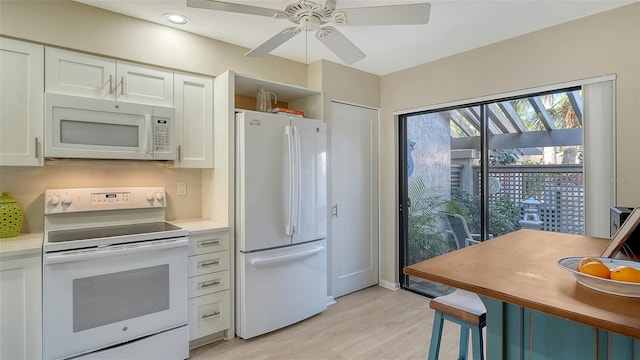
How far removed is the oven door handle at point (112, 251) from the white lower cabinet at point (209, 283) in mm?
170

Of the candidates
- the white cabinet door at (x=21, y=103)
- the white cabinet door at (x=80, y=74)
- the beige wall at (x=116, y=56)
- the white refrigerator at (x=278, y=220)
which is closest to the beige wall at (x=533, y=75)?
the beige wall at (x=116, y=56)

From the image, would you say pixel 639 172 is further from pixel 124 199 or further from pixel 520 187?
pixel 124 199

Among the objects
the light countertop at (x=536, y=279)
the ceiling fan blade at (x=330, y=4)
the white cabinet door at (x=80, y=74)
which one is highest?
the ceiling fan blade at (x=330, y=4)

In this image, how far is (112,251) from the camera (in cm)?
212

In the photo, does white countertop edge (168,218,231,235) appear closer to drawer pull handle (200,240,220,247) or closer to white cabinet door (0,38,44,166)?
drawer pull handle (200,240,220,247)

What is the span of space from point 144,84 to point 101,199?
946 mm

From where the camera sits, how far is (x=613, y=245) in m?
1.29

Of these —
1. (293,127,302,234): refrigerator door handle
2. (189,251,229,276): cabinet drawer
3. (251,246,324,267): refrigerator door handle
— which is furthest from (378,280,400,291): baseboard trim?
(189,251,229,276): cabinet drawer

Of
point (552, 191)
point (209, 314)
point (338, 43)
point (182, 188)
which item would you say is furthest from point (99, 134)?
point (552, 191)

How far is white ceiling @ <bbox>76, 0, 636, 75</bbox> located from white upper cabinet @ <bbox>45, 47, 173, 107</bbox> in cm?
40

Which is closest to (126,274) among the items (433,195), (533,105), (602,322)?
(602,322)

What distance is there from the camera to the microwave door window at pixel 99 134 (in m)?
2.24

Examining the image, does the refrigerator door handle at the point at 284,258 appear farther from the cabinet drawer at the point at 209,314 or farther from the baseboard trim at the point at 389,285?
the baseboard trim at the point at 389,285

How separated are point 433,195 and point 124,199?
3038 mm
